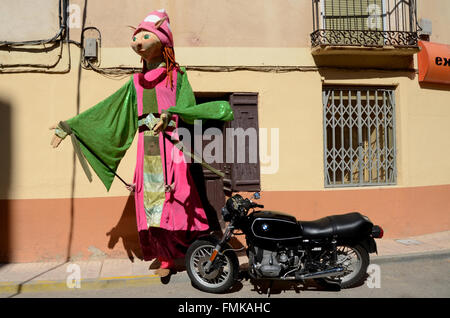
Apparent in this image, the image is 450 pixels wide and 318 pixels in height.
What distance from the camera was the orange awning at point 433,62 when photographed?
6.29 m

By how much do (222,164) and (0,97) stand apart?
323 centimetres

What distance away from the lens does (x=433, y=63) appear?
632cm

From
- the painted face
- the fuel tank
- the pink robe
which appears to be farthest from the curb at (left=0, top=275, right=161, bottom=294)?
the painted face

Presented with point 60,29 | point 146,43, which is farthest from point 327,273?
point 60,29

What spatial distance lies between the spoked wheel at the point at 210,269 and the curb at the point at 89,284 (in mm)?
602

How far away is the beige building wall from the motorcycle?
5.48 ft

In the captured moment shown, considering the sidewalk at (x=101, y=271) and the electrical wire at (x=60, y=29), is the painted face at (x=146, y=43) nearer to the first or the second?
the electrical wire at (x=60, y=29)

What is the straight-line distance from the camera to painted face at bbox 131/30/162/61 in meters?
4.41

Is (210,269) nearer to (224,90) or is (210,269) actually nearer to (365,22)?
(224,90)

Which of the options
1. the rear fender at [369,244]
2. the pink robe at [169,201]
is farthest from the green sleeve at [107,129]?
the rear fender at [369,244]

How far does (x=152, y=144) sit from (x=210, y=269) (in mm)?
1550

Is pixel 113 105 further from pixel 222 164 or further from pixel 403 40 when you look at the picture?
pixel 403 40

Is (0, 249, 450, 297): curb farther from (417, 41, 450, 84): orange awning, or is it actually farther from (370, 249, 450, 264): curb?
(417, 41, 450, 84): orange awning

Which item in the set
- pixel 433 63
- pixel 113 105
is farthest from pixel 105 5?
pixel 433 63
